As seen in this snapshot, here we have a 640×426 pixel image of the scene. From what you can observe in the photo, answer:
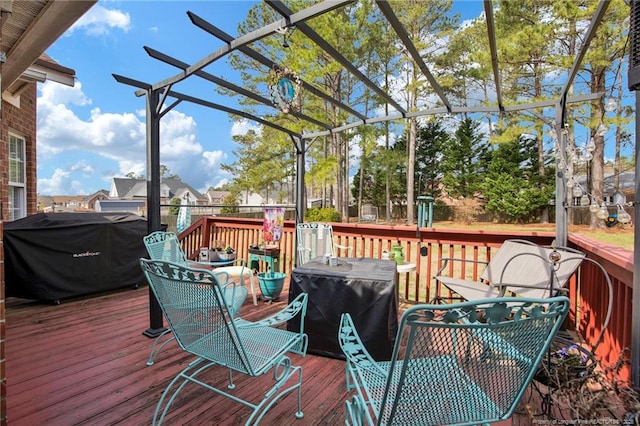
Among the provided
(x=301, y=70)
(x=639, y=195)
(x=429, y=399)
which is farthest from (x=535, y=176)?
(x=429, y=399)

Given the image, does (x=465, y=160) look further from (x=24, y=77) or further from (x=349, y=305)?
(x=24, y=77)

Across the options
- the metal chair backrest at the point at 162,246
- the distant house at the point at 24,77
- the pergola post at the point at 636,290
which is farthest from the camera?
the metal chair backrest at the point at 162,246

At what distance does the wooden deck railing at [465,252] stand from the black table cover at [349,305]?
126 centimetres

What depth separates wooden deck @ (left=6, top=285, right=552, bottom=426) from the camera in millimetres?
1809

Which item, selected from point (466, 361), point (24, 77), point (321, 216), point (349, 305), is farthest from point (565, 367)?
point (321, 216)

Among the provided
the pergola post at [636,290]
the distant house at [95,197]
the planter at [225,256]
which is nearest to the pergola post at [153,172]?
the planter at [225,256]

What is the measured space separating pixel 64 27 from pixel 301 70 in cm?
606

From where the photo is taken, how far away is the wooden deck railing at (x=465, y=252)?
6.71ft

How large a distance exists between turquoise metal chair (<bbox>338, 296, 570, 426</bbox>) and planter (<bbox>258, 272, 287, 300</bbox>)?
274 cm

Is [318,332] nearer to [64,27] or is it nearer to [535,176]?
[64,27]

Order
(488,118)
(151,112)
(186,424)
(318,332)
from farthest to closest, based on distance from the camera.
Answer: (488,118), (151,112), (318,332), (186,424)

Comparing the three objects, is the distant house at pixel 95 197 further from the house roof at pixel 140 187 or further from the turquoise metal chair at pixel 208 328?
the turquoise metal chair at pixel 208 328

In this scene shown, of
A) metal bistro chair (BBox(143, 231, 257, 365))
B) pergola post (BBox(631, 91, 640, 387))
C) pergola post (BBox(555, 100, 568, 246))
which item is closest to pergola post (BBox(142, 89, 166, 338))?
metal bistro chair (BBox(143, 231, 257, 365))

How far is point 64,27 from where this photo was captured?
7.64 ft
